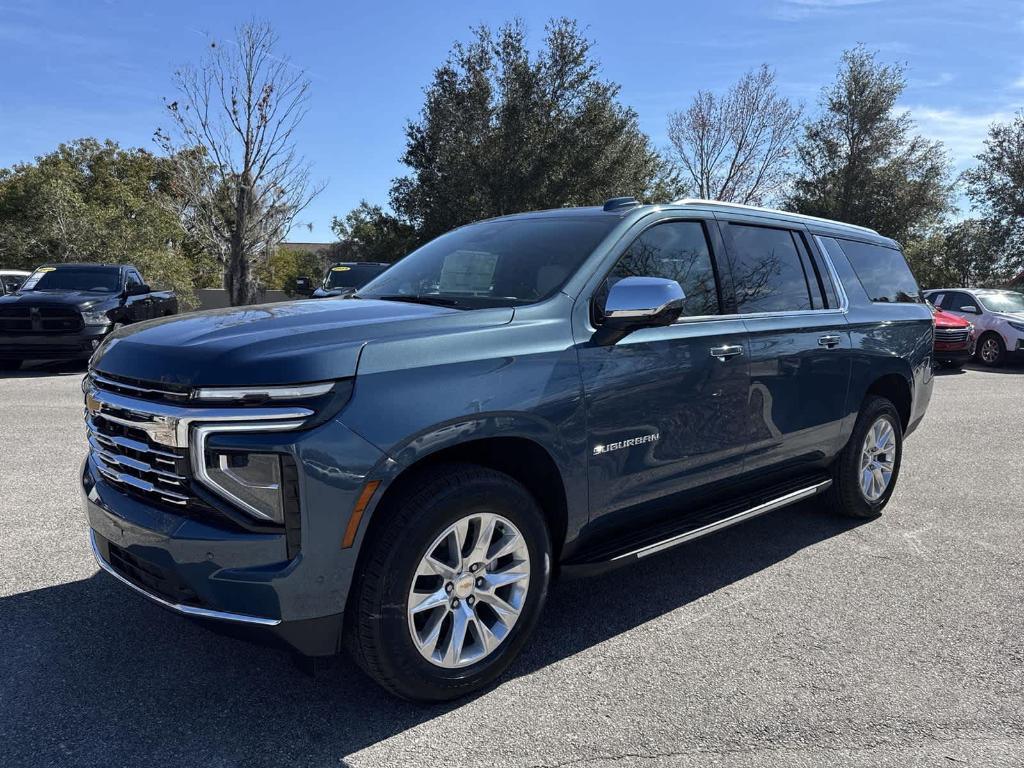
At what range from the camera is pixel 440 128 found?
3028 cm

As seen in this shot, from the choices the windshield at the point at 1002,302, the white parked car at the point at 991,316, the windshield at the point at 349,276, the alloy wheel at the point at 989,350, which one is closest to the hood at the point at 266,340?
the windshield at the point at 349,276

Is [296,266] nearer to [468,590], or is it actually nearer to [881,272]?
[881,272]

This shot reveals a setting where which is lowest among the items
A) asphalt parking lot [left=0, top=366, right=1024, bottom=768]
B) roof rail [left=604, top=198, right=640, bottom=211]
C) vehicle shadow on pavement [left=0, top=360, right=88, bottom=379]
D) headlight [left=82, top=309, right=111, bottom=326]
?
asphalt parking lot [left=0, top=366, right=1024, bottom=768]

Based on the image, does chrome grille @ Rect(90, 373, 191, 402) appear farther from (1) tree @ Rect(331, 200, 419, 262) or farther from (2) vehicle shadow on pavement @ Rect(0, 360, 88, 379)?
(1) tree @ Rect(331, 200, 419, 262)

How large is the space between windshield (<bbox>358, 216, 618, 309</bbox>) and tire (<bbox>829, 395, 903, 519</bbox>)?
244cm

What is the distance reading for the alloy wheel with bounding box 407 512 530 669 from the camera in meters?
2.71

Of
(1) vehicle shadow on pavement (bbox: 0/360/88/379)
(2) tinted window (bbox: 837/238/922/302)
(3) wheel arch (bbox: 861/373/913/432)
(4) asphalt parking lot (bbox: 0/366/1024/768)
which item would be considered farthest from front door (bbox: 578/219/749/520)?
(1) vehicle shadow on pavement (bbox: 0/360/88/379)

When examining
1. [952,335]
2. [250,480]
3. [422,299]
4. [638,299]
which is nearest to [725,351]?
[638,299]

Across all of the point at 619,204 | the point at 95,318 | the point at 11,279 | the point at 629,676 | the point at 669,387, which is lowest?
the point at 629,676

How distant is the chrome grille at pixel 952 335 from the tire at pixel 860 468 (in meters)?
11.4

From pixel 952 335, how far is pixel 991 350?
97.1 inches

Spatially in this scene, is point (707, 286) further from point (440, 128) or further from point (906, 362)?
point (440, 128)

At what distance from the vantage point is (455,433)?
2674mm

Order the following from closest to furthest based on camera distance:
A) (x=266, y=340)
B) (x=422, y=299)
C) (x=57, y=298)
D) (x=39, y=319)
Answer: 1. (x=266, y=340)
2. (x=422, y=299)
3. (x=39, y=319)
4. (x=57, y=298)
